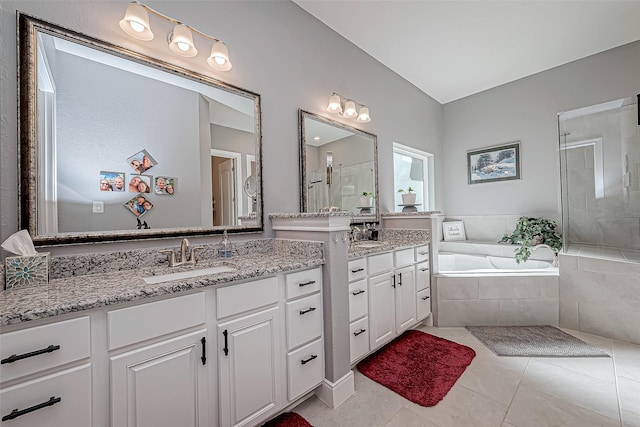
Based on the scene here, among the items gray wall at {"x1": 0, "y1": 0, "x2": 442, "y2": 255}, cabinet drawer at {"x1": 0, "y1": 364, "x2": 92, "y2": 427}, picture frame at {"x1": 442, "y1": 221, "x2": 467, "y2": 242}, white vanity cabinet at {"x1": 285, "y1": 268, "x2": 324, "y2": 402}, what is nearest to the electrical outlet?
gray wall at {"x1": 0, "y1": 0, "x2": 442, "y2": 255}

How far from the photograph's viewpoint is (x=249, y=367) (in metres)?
1.27

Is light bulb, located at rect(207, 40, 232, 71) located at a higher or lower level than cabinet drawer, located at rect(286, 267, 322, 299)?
higher

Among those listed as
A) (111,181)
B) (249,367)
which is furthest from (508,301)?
(111,181)

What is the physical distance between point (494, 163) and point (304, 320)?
12.2 ft

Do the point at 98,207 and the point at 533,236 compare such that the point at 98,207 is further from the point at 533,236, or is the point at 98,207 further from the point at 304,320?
the point at 533,236

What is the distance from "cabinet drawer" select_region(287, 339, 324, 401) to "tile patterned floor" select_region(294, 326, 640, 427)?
0.57 ft

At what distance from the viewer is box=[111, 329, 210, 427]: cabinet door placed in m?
0.95

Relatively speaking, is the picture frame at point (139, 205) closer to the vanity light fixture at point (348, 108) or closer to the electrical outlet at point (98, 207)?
the electrical outlet at point (98, 207)

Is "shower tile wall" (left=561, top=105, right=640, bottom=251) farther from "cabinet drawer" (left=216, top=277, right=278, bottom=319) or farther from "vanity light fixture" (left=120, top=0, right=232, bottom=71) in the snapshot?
"vanity light fixture" (left=120, top=0, right=232, bottom=71)

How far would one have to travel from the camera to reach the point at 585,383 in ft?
5.61

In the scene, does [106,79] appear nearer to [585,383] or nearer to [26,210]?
[26,210]

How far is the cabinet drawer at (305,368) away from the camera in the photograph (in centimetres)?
144

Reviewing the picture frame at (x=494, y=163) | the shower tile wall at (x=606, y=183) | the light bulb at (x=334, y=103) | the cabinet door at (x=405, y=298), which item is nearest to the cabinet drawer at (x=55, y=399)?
the cabinet door at (x=405, y=298)

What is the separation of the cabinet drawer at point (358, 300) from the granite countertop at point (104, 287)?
1.41 feet
